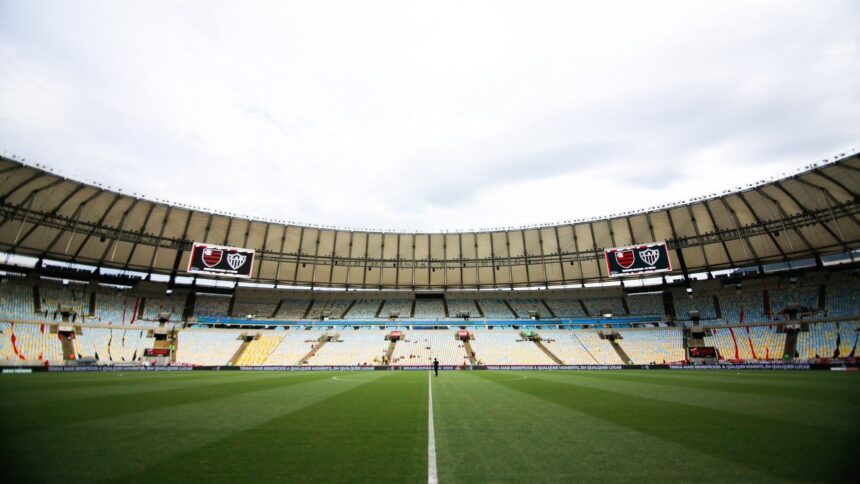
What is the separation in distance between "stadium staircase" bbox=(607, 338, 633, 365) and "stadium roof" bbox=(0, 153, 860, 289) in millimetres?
8612

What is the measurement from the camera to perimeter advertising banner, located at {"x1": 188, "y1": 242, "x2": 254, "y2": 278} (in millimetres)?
38781

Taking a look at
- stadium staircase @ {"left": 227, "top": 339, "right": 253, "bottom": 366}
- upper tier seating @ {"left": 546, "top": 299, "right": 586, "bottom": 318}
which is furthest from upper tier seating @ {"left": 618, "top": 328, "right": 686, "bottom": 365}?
stadium staircase @ {"left": 227, "top": 339, "right": 253, "bottom": 366}

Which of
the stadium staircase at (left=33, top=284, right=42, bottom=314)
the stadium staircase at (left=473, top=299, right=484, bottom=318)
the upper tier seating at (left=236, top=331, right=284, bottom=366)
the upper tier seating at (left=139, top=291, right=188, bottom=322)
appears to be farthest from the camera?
the stadium staircase at (left=473, top=299, right=484, bottom=318)

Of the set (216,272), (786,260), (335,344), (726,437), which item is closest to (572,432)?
(726,437)

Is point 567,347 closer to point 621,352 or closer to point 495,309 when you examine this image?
point 621,352

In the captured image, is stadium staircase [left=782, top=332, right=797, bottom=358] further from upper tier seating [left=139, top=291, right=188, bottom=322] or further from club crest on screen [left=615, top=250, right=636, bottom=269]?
upper tier seating [left=139, top=291, right=188, bottom=322]

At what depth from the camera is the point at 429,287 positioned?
50.2 meters

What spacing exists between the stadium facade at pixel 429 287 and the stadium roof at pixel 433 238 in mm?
161

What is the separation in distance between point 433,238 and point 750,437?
42.4m

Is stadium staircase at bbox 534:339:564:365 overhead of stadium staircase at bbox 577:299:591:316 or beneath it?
beneath

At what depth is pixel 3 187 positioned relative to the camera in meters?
29.8

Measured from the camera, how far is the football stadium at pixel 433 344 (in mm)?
5168

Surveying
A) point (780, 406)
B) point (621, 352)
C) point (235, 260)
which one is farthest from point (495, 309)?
point (780, 406)

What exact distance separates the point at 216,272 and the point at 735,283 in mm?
55742
